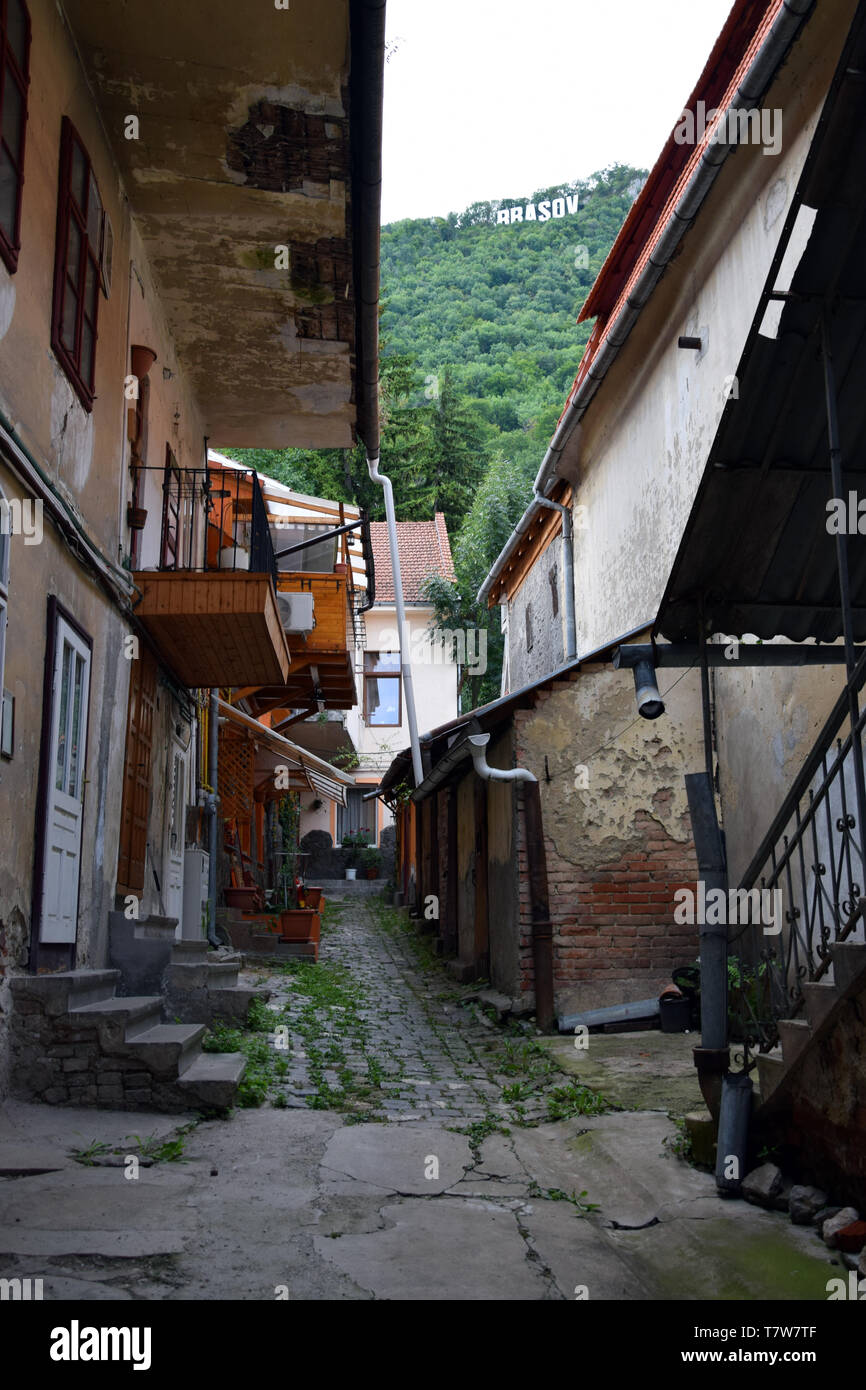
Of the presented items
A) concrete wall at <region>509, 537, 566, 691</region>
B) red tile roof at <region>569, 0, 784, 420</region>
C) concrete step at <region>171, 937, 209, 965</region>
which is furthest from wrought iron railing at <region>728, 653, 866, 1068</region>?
concrete wall at <region>509, 537, 566, 691</region>

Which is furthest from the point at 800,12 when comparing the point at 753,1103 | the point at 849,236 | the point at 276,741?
the point at 276,741

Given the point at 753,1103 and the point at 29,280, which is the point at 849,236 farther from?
the point at 29,280

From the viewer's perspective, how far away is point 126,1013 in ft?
19.6

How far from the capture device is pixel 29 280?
19.8 ft

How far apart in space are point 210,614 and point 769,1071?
5.76 m

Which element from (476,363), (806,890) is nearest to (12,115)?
(806,890)

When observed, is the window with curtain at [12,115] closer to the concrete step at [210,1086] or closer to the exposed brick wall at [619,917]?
the concrete step at [210,1086]

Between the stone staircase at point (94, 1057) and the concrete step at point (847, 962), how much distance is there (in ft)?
11.7

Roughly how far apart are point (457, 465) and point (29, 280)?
34.6m

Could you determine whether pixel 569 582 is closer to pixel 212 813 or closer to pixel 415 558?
pixel 212 813

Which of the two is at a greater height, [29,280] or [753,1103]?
[29,280]

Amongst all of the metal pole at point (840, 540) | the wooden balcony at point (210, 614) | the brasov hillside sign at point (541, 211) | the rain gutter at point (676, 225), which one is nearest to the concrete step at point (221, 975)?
the wooden balcony at point (210, 614)

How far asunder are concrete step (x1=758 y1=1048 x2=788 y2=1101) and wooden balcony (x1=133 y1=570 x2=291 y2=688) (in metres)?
5.48

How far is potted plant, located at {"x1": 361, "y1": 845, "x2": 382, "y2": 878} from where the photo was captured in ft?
99.5
